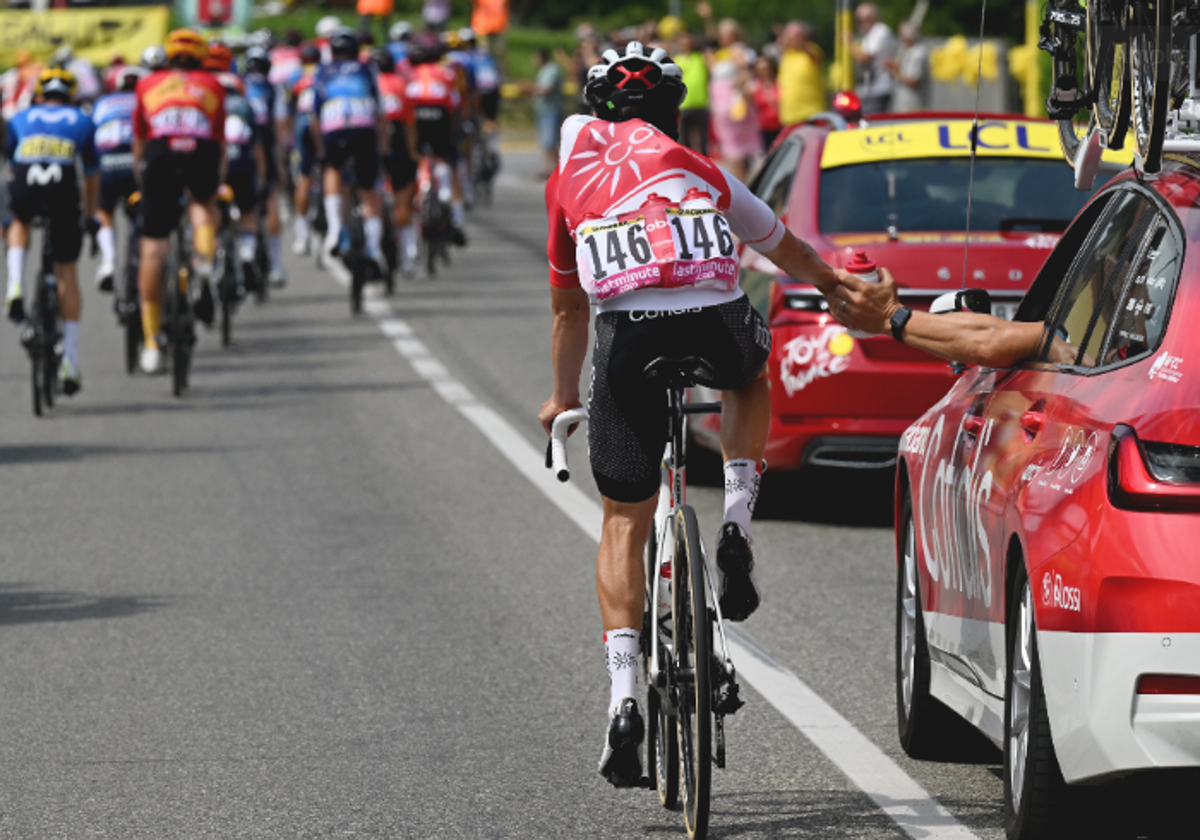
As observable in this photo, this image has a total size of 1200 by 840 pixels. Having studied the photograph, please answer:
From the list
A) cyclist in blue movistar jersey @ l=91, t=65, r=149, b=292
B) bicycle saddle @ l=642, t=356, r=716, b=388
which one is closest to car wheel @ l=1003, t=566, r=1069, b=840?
bicycle saddle @ l=642, t=356, r=716, b=388

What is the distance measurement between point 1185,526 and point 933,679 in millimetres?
1733

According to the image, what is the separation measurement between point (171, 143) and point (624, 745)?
1060 cm

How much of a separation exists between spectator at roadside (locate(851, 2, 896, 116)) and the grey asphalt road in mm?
12623

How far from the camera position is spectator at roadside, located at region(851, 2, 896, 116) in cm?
2709

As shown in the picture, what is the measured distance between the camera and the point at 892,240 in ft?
34.0

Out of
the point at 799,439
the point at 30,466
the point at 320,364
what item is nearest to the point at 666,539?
the point at 799,439

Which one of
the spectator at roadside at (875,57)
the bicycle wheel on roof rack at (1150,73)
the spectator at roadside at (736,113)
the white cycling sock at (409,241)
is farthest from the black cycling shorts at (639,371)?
the spectator at roadside at (736,113)

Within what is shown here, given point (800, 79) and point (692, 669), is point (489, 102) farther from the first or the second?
point (692, 669)

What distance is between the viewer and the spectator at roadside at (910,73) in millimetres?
27984

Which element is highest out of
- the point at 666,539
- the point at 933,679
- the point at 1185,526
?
the point at 1185,526

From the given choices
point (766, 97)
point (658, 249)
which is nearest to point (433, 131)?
point (766, 97)

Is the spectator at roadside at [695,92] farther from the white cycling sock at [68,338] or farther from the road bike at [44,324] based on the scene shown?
the road bike at [44,324]

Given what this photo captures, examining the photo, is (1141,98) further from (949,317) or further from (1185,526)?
(1185,526)

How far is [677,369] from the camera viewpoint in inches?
220
